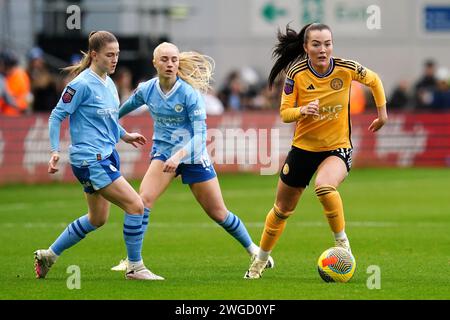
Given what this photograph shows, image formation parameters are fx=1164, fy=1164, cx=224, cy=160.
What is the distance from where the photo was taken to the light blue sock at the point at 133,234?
1076 centimetres

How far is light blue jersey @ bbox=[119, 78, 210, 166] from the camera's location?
1121 cm

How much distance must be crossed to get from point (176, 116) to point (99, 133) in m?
0.96

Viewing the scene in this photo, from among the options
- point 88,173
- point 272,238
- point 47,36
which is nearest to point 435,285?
point 272,238

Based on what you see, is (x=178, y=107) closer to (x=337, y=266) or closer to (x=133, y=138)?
(x=133, y=138)

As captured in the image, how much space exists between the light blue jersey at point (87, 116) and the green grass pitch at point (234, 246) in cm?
120

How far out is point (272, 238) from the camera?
36.9ft

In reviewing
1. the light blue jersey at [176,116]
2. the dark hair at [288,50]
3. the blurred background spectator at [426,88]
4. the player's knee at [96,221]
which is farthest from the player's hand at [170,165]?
the blurred background spectator at [426,88]

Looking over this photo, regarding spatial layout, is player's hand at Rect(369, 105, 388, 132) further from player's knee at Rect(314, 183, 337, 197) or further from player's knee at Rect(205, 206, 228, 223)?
player's knee at Rect(205, 206, 228, 223)

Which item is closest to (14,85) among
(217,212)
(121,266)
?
(121,266)

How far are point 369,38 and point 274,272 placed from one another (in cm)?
2395

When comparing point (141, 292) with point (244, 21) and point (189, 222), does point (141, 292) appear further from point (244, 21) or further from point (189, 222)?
point (244, 21)

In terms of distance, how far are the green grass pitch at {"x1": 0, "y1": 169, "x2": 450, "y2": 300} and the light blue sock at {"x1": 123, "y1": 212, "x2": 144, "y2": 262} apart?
0.93ft

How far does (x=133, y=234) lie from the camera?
1077 centimetres

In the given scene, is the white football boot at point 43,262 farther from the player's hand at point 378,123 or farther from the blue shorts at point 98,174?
the player's hand at point 378,123
